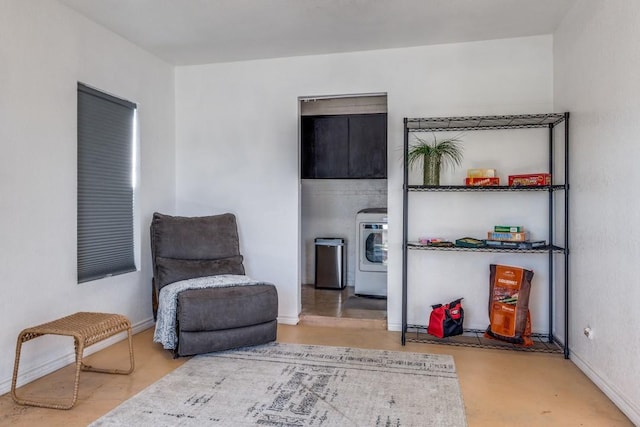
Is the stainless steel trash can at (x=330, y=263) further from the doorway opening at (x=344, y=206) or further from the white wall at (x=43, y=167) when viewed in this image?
the white wall at (x=43, y=167)

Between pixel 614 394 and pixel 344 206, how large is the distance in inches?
145

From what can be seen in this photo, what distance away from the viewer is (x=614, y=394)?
2.36 meters

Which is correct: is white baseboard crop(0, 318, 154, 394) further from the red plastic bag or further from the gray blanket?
the red plastic bag

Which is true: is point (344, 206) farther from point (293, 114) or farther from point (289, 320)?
point (289, 320)

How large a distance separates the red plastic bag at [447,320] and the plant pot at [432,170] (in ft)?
3.38

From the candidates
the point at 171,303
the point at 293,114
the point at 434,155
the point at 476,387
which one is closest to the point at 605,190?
the point at 434,155

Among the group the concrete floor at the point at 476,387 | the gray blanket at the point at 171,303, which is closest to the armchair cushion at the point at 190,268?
the gray blanket at the point at 171,303

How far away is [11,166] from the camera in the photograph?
2547mm

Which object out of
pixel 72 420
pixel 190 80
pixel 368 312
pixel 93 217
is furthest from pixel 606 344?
pixel 190 80

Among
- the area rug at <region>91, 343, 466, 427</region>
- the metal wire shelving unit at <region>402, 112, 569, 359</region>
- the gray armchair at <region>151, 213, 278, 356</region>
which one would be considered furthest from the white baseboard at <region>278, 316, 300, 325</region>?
the metal wire shelving unit at <region>402, 112, 569, 359</region>

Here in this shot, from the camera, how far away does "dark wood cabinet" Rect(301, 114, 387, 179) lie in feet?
14.1

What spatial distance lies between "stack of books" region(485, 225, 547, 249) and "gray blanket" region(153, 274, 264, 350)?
1.92 metres

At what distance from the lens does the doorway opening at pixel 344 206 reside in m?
4.29

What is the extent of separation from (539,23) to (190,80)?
3177mm
